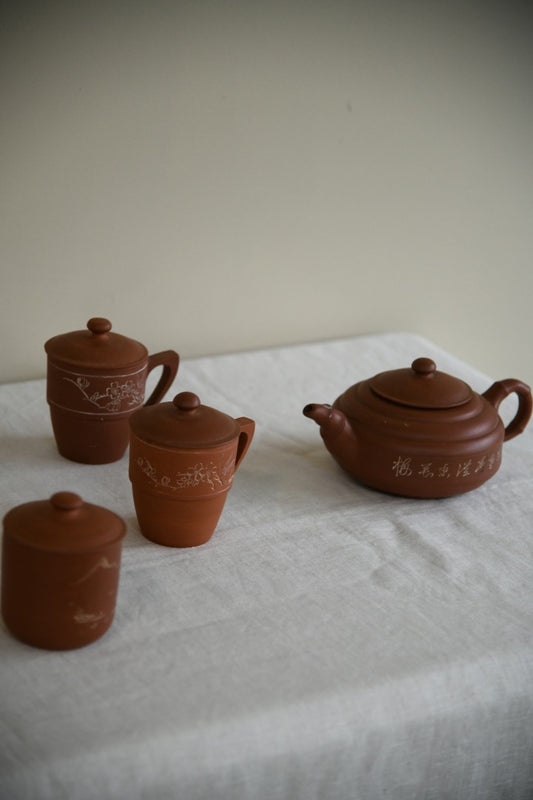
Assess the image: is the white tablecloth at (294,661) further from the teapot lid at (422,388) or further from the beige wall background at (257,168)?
the beige wall background at (257,168)

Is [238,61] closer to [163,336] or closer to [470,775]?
[163,336]

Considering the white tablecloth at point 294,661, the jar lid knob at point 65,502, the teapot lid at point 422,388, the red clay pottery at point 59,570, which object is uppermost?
the teapot lid at point 422,388

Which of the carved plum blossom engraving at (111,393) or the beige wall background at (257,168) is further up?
the beige wall background at (257,168)

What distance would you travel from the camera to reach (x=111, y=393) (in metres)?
0.99

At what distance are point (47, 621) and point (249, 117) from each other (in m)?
0.83

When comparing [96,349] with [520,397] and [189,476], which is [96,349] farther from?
[520,397]

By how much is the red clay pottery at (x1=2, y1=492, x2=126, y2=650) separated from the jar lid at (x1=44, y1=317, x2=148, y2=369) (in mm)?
273

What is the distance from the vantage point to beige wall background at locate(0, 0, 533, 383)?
1.20 meters

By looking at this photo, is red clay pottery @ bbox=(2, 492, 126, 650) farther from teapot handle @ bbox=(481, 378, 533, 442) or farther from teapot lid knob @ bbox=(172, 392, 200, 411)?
teapot handle @ bbox=(481, 378, 533, 442)

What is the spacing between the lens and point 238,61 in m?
1.27

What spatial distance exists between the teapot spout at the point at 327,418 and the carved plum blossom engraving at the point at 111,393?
7.3 inches

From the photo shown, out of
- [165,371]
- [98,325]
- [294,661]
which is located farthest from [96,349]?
[294,661]

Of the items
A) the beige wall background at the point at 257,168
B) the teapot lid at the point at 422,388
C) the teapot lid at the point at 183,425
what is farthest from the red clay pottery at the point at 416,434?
the beige wall background at the point at 257,168

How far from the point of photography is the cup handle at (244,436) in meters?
0.92
